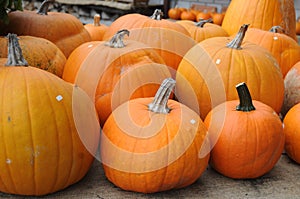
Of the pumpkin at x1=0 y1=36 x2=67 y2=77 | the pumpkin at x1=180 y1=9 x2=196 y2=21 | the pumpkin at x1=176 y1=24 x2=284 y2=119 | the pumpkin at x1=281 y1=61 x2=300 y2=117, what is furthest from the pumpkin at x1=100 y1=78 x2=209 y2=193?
the pumpkin at x1=180 y1=9 x2=196 y2=21

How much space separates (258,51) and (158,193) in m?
0.74

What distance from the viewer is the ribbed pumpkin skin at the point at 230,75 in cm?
142

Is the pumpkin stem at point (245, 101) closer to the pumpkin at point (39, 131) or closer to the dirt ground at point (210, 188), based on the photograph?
the dirt ground at point (210, 188)

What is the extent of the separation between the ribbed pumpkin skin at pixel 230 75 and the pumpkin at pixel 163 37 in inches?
7.2

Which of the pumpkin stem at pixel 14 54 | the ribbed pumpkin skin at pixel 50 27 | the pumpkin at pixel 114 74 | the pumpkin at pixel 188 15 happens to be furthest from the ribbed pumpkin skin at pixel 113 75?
the pumpkin at pixel 188 15

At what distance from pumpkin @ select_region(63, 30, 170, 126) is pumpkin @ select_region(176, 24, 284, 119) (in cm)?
17

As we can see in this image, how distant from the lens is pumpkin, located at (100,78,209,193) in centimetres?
105

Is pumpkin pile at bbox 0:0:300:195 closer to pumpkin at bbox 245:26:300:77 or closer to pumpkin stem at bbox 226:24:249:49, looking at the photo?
pumpkin stem at bbox 226:24:249:49

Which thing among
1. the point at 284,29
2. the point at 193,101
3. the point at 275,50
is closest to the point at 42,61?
the point at 193,101

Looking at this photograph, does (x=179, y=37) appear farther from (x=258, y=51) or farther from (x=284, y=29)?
(x=284, y=29)

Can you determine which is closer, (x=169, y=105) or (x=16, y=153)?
(x=16, y=153)

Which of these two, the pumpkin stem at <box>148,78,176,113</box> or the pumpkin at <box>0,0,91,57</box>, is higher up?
the pumpkin at <box>0,0,91,57</box>

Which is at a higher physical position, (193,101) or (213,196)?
(193,101)

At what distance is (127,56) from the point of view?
133 centimetres
